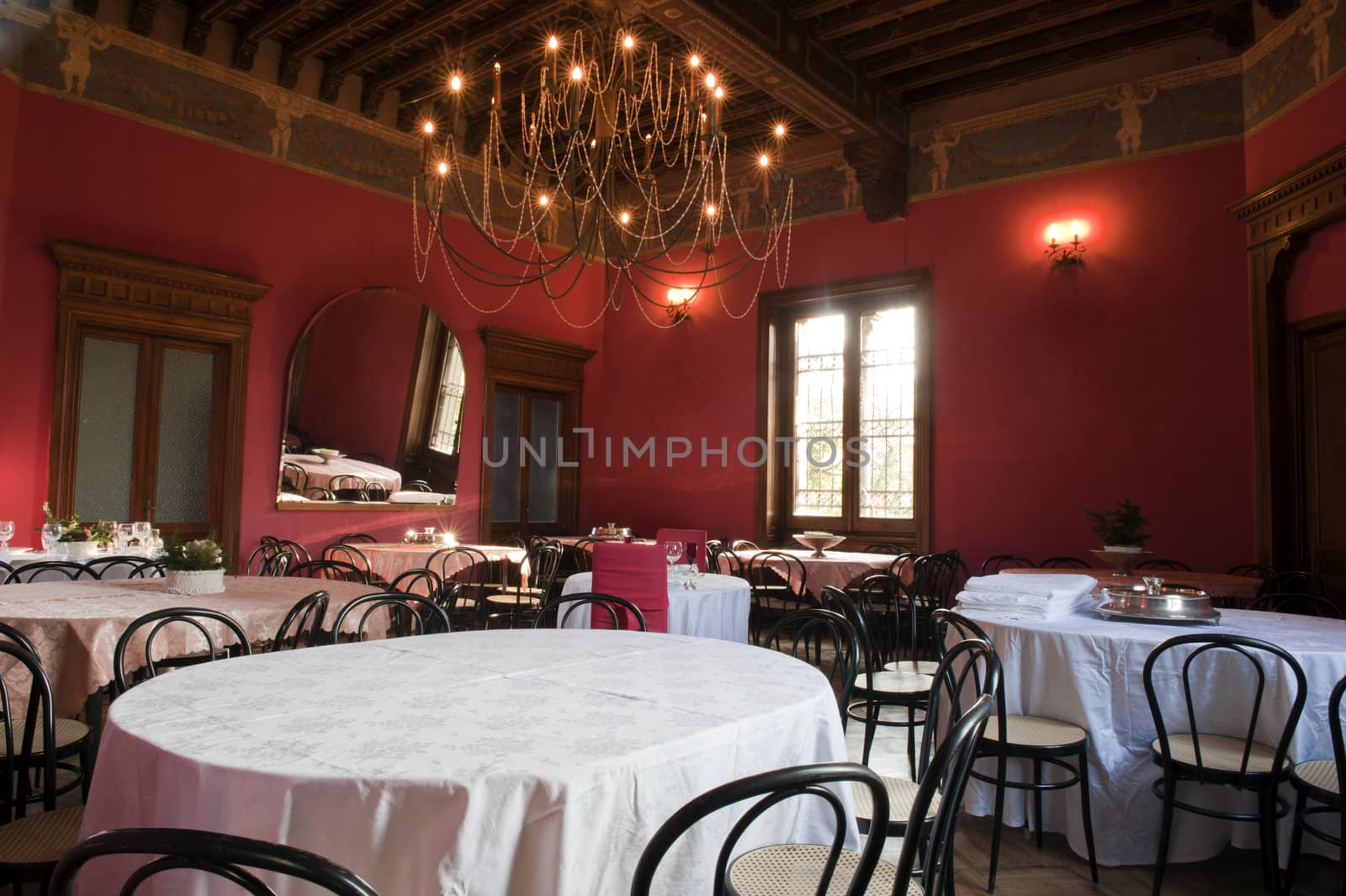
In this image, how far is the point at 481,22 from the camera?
6.61 m

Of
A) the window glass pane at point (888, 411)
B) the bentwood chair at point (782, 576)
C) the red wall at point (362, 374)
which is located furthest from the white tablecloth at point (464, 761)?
the window glass pane at point (888, 411)

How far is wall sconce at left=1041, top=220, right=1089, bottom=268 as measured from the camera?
690 centimetres

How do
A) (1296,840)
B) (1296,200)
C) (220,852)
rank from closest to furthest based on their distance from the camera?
(220,852) < (1296,840) < (1296,200)

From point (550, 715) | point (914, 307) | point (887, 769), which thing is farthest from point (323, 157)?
point (550, 715)

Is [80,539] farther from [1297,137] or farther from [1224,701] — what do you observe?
[1297,137]

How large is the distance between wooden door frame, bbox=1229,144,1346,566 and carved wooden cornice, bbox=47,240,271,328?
706cm

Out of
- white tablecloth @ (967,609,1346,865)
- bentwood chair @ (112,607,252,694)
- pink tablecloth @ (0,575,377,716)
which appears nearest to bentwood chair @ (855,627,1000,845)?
white tablecloth @ (967,609,1346,865)

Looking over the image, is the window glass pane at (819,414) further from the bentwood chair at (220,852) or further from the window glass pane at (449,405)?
the bentwood chair at (220,852)

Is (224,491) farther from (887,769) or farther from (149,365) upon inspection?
(887,769)

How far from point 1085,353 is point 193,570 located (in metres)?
6.22

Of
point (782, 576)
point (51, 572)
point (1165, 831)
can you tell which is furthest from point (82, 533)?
point (1165, 831)

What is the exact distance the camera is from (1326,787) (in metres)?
2.36

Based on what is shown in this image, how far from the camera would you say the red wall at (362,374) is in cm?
716

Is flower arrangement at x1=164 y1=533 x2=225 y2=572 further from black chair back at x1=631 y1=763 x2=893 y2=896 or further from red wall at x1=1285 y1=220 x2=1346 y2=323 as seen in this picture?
red wall at x1=1285 y1=220 x2=1346 y2=323
